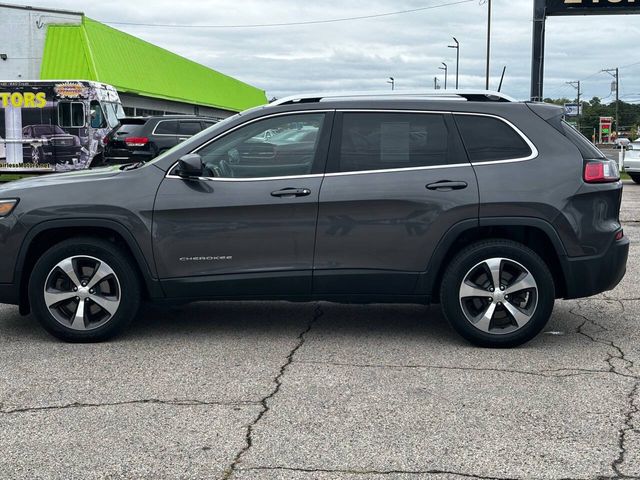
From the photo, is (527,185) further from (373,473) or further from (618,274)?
(373,473)

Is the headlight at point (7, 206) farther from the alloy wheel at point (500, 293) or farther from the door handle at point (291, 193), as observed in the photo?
the alloy wheel at point (500, 293)

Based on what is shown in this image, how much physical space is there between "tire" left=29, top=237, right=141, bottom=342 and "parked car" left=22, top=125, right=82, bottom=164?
738 inches

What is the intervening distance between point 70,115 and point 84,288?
62.3 feet

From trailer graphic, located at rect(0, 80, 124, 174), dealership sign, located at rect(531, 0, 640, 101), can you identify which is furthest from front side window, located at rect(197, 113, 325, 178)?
dealership sign, located at rect(531, 0, 640, 101)

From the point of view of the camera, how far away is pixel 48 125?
2372cm

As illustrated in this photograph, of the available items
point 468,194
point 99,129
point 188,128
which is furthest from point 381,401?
point 99,129

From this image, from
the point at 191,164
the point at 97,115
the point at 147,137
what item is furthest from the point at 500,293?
the point at 97,115

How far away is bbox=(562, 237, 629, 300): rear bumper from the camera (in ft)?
18.5

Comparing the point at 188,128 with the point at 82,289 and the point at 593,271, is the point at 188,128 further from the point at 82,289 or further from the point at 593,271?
the point at 593,271

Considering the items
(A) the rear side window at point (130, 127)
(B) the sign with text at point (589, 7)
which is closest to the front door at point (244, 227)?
(A) the rear side window at point (130, 127)

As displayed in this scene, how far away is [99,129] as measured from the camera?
938 inches

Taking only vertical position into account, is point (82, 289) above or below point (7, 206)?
below

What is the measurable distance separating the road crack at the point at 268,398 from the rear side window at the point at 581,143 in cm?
238

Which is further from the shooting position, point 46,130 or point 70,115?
point 46,130
